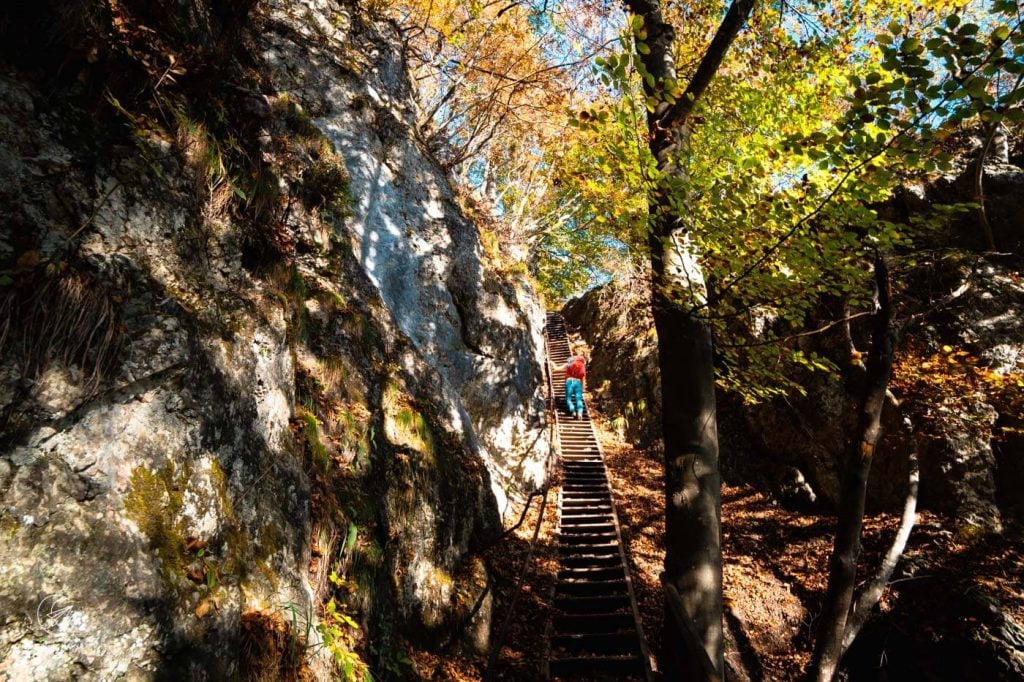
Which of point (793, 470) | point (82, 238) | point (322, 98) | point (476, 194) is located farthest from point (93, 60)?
point (476, 194)

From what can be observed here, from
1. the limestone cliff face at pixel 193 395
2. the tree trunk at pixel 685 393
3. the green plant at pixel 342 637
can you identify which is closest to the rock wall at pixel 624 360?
the limestone cliff face at pixel 193 395

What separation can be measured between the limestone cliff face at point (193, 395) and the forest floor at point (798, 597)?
2.62 feet

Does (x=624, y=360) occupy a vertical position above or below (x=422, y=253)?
below

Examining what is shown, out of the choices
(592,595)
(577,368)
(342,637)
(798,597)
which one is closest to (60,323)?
(342,637)

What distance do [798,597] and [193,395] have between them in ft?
33.4

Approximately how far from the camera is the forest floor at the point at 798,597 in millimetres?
6954

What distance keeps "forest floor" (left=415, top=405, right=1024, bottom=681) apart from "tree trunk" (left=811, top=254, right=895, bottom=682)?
140 cm

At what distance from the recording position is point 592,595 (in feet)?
26.5

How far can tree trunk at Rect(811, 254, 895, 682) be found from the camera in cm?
560

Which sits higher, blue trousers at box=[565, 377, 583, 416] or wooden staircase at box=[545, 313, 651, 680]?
blue trousers at box=[565, 377, 583, 416]

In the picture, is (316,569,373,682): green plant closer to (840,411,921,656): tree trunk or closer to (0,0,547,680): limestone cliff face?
(0,0,547,680): limestone cliff face

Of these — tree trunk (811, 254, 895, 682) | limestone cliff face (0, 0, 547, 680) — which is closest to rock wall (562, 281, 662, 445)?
tree trunk (811, 254, 895, 682)

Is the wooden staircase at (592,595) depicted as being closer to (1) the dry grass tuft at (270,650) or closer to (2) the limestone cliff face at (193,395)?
(2) the limestone cliff face at (193,395)

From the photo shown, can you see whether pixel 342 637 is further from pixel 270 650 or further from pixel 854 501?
pixel 854 501
